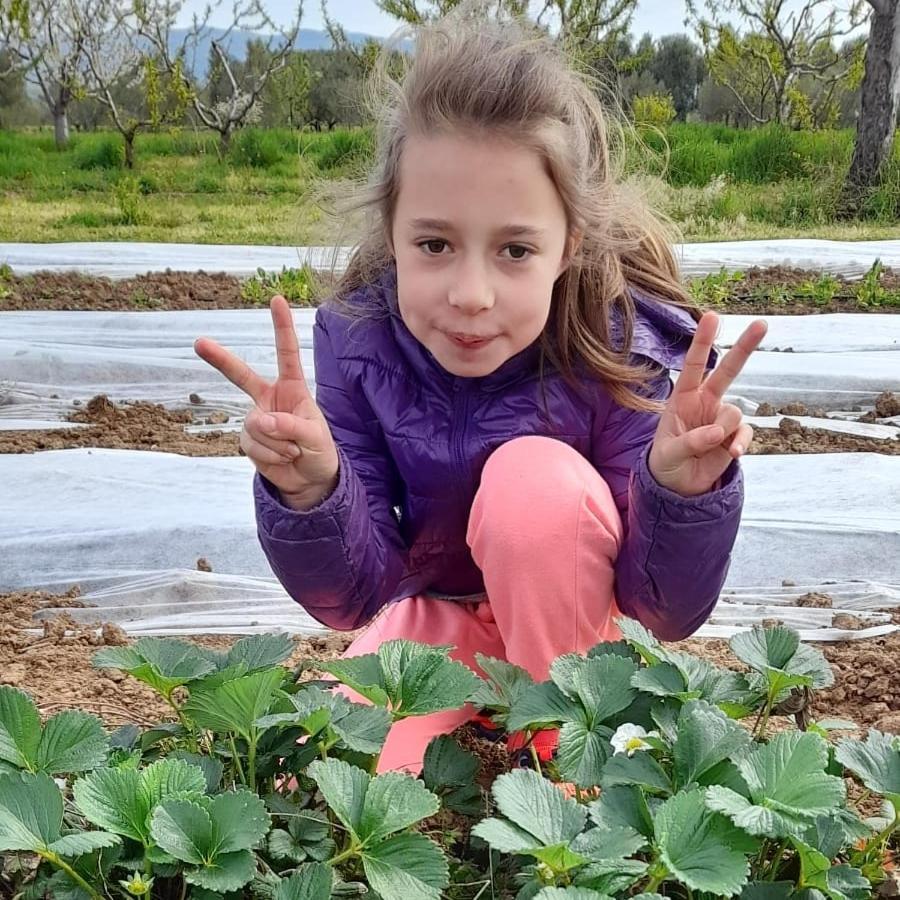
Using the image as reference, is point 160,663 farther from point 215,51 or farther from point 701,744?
point 215,51

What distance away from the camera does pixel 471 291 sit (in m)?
1.23

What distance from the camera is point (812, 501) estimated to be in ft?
7.94

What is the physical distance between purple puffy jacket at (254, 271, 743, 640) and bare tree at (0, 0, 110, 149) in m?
9.72

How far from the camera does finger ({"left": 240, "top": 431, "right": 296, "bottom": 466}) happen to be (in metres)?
1.16

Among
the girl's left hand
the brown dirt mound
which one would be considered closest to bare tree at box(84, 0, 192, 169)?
the brown dirt mound

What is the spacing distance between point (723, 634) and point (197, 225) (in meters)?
5.78

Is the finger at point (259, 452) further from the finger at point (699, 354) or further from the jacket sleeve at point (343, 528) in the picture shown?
the finger at point (699, 354)

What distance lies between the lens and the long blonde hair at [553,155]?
50.5 inches

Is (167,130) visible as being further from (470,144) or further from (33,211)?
(470,144)

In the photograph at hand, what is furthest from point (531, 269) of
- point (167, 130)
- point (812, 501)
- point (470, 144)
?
point (167, 130)

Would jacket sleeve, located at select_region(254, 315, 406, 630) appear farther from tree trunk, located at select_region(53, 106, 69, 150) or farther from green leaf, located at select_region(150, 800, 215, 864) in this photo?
tree trunk, located at select_region(53, 106, 69, 150)

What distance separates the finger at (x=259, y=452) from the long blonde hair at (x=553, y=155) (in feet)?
1.32

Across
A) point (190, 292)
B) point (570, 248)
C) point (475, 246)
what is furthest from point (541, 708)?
point (190, 292)

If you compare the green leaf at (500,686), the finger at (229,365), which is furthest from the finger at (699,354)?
the finger at (229,365)
